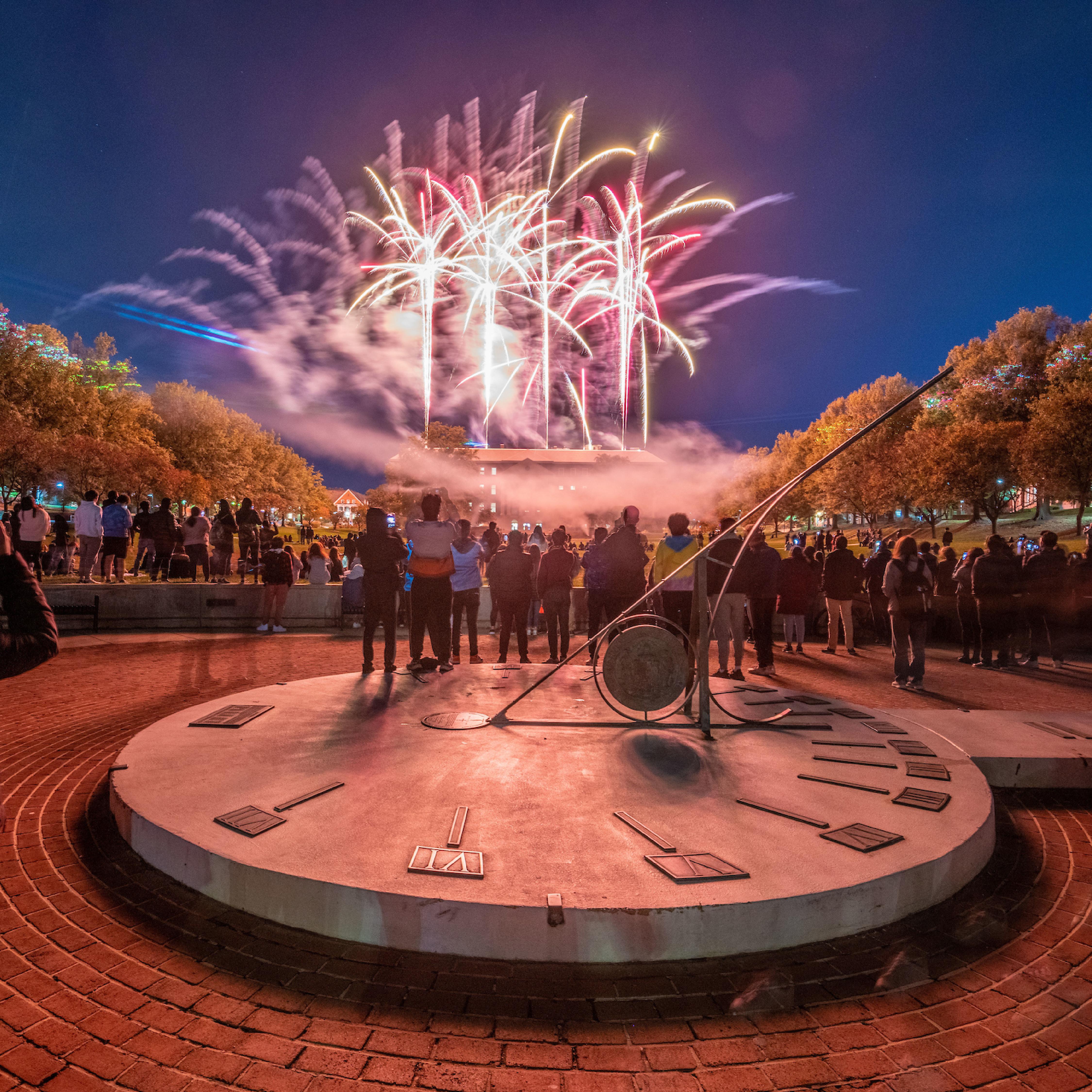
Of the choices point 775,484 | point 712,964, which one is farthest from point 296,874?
point 775,484

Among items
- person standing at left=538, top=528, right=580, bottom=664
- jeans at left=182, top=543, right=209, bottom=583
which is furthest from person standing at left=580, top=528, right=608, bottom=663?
jeans at left=182, top=543, right=209, bottom=583

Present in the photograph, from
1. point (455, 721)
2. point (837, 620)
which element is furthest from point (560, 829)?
point (837, 620)

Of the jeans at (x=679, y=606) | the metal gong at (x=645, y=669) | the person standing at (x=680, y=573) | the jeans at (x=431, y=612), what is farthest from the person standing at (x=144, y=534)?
the metal gong at (x=645, y=669)

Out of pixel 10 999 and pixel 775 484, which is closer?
pixel 10 999

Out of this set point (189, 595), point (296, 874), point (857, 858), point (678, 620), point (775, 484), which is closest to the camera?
point (296, 874)

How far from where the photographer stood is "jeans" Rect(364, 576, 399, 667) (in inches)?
305

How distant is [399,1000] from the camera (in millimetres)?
2600

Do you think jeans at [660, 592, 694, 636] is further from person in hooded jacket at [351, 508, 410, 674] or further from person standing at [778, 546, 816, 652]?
person standing at [778, 546, 816, 652]

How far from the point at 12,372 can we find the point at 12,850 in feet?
143

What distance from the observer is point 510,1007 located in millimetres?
2572

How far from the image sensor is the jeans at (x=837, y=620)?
38.9 feet

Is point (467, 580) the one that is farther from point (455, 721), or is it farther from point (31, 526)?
point (31, 526)

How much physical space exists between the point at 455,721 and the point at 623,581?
3.18 metres

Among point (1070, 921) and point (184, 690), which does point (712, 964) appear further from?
point (184, 690)
